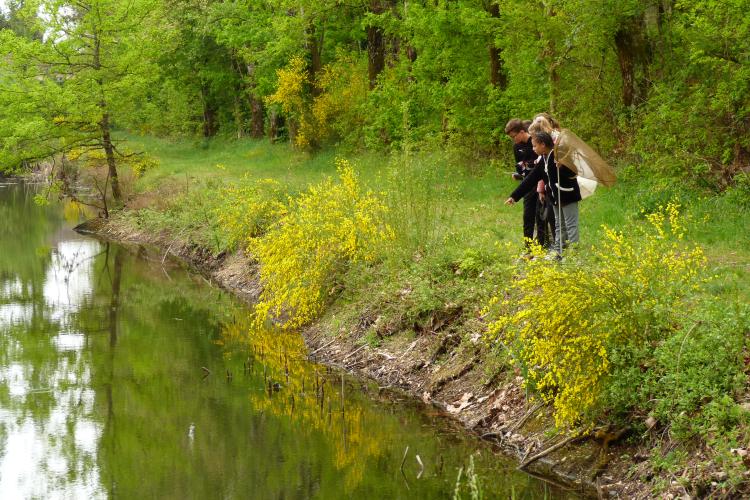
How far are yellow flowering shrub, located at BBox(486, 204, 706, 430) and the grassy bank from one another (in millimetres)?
18

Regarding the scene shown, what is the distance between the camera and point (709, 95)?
51.1 feet

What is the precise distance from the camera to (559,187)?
10.1 metres

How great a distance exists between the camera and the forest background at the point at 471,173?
7.76 m

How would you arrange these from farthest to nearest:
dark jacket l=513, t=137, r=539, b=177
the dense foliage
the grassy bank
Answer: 1. the dense foliage
2. dark jacket l=513, t=137, r=539, b=177
3. the grassy bank

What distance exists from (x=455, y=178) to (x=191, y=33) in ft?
89.3

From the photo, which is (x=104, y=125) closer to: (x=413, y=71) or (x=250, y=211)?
(x=413, y=71)

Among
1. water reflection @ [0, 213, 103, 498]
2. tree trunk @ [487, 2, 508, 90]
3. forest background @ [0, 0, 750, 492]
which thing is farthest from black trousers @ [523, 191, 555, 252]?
tree trunk @ [487, 2, 508, 90]

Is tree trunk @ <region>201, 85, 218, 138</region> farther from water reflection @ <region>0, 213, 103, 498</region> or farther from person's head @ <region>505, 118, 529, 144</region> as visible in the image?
person's head @ <region>505, 118, 529, 144</region>

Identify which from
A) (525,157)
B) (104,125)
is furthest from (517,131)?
(104,125)

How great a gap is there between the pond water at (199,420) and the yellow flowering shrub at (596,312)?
0.98 meters

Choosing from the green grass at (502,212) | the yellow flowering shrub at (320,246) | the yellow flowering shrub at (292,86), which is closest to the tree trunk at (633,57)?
the green grass at (502,212)

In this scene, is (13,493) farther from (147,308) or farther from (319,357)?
(147,308)

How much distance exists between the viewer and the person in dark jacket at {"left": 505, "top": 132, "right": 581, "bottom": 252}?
1010cm

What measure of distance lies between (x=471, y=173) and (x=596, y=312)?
48.7 ft
